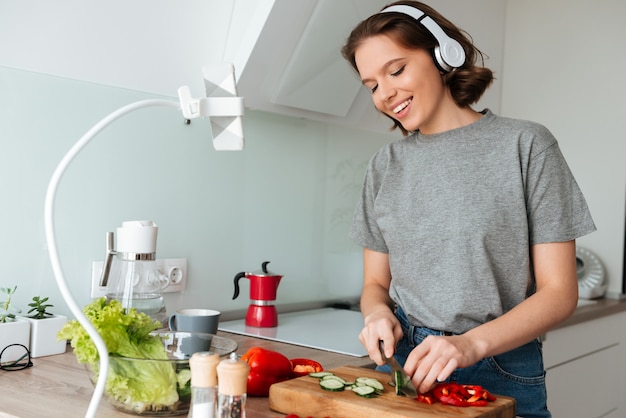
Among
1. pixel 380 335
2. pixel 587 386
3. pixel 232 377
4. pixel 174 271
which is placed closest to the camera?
pixel 232 377

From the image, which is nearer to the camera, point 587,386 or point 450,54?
point 450,54

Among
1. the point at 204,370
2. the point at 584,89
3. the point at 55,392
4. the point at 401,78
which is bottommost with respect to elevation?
the point at 55,392

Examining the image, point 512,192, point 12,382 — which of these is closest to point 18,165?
point 12,382

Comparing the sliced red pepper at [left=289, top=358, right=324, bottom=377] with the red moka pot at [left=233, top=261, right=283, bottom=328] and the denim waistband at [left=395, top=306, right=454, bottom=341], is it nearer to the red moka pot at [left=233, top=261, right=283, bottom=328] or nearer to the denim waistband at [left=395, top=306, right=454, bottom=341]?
the denim waistband at [left=395, top=306, right=454, bottom=341]

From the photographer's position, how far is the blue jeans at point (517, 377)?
130cm

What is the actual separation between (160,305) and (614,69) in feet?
6.58

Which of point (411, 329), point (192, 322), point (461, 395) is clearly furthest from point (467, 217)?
point (192, 322)

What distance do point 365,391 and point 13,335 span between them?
2.27 feet

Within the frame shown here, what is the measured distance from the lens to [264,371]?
120 cm

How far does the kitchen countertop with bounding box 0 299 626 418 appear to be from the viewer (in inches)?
42.1

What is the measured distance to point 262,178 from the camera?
2053 mm

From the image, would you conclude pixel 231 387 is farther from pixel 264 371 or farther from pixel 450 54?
pixel 450 54

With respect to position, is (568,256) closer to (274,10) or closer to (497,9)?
(274,10)

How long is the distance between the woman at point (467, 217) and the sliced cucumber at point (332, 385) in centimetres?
13
